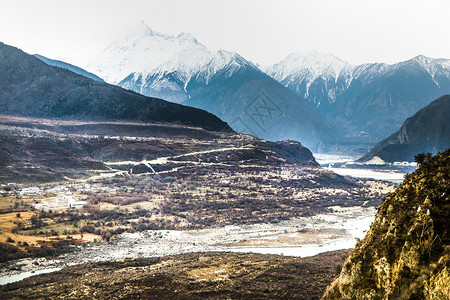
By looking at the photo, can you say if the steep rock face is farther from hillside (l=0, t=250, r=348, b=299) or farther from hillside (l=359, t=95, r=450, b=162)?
hillside (l=359, t=95, r=450, b=162)

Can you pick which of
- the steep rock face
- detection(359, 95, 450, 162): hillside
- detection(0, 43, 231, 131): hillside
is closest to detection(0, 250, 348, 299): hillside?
the steep rock face

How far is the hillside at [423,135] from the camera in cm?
12900

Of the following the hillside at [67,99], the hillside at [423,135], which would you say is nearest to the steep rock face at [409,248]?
the hillside at [67,99]

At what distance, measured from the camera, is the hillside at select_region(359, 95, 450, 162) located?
129000mm

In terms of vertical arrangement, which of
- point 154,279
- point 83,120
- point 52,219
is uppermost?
point 83,120

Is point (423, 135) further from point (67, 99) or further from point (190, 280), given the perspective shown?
point (190, 280)

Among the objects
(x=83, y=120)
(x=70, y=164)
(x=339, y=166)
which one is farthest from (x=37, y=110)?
(x=339, y=166)

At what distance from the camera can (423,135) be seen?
5354 inches

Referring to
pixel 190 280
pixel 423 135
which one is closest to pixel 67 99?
pixel 423 135

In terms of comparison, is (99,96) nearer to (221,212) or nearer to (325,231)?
(221,212)

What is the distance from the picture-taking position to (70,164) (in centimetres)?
7481

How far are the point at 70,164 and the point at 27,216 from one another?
3757 centimetres

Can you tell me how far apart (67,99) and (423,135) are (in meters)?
122

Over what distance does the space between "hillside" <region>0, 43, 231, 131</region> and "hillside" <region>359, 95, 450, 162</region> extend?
195ft
